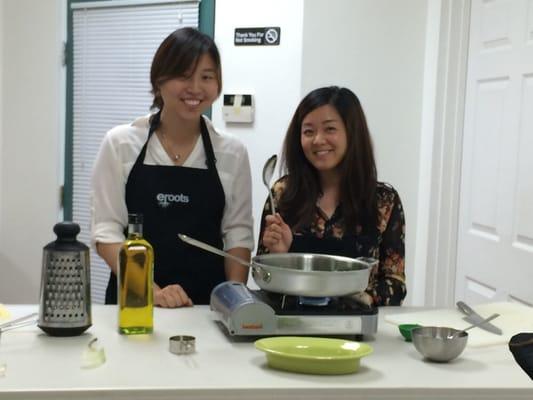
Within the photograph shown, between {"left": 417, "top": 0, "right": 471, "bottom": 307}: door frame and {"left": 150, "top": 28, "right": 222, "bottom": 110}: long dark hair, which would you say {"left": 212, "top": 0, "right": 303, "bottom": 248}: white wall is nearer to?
{"left": 417, "top": 0, "right": 471, "bottom": 307}: door frame

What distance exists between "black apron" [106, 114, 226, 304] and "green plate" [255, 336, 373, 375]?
75 cm

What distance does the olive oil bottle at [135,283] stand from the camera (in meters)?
1.35

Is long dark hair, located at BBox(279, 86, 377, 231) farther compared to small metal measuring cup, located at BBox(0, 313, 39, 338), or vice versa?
long dark hair, located at BBox(279, 86, 377, 231)

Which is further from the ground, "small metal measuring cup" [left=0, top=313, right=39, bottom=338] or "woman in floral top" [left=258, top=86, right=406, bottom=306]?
"woman in floral top" [left=258, top=86, right=406, bottom=306]

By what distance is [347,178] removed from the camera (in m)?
1.89

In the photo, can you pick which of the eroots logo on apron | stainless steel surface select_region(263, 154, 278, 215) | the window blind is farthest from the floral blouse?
the window blind

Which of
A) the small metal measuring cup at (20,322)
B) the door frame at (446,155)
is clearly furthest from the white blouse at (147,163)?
the door frame at (446,155)

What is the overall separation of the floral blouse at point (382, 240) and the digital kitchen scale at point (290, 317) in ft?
1.25

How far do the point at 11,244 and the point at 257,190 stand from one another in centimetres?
148

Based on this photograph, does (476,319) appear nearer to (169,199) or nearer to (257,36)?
(169,199)

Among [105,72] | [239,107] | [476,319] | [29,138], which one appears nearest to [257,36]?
[239,107]

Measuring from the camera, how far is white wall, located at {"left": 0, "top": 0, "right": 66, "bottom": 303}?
147 inches

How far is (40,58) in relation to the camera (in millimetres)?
3730

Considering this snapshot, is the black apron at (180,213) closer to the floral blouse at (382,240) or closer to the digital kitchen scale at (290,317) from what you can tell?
the floral blouse at (382,240)
